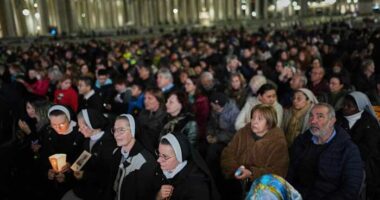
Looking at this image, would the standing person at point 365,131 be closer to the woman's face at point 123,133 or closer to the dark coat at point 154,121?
the dark coat at point 154,121

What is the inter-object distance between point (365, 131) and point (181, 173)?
2392 millimetres

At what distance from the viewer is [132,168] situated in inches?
169

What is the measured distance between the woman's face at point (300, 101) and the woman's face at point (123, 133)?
2.66 metres

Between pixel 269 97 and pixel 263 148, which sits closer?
pixel 263 148

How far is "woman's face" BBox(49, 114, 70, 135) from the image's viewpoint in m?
5.42

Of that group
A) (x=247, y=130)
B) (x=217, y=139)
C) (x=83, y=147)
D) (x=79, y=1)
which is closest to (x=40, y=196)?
(x=83, y=147)

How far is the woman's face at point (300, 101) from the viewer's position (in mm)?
5922

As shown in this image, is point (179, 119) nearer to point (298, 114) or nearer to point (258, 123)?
point (258, 123)

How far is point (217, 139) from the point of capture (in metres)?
6.11

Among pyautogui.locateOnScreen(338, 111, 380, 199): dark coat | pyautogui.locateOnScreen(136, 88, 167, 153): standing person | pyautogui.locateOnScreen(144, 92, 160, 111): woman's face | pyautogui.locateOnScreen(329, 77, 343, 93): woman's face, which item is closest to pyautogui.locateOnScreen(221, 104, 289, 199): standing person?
pyautogui.locateOnScreen(338, 111, 380, 199): dark coat

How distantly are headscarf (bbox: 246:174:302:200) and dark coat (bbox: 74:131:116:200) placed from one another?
2.38m

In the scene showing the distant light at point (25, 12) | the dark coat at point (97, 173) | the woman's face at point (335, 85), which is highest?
the distant light at point (25, 12)

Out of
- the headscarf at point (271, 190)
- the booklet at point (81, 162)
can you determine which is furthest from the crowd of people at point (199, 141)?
the booklet at point (81, 162)

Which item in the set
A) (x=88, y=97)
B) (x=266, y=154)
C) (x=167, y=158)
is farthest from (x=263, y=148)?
(x=88, y=97)
